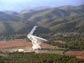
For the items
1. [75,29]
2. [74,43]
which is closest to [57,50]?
[74,43]

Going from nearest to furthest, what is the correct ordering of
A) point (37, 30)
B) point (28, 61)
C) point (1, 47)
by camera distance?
point (28, 61)
point (1, 47)
point (37, 30)

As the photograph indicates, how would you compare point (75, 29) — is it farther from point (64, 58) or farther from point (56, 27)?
point (64, 58)

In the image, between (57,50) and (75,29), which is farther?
(75,29)

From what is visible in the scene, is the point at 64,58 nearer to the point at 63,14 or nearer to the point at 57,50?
the point at 57,50

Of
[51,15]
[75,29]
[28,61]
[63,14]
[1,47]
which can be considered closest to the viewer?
[28,61]

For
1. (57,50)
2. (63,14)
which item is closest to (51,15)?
(63,14)

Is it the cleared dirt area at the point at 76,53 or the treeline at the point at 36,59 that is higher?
the treeline at the point at 36,59

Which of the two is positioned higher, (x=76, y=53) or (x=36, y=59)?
(x=36, y=59)

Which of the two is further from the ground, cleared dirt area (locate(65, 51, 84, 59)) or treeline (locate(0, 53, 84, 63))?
treeline (locate(0, 53, 84, 63))

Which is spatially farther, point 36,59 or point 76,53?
point 76,53

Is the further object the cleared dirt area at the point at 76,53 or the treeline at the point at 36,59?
the cleared dirt area at the point at 76,53

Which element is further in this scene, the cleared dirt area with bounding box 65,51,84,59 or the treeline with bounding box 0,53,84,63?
the cleared dirt area with bounding box 65,51,84,59
